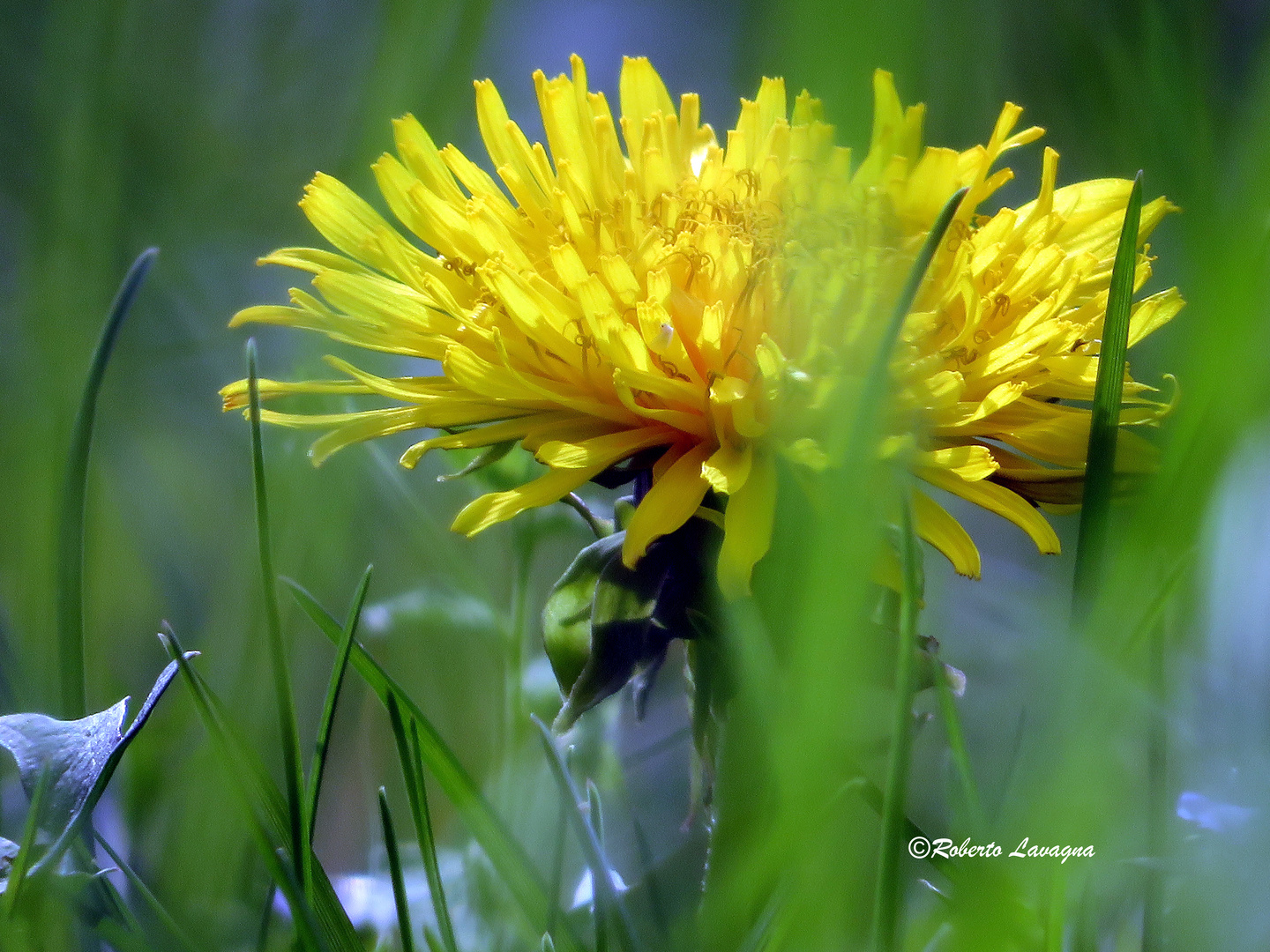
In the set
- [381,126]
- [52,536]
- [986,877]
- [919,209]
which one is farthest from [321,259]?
[986,877]

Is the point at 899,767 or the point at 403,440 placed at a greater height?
the point at 403,440

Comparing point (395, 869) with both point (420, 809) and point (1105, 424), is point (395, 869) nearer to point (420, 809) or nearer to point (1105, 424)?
point (420, 809)

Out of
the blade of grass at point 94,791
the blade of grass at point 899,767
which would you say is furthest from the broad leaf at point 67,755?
the blade of grass at point 899,767

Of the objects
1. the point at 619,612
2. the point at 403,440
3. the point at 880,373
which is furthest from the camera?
the point at 403,440

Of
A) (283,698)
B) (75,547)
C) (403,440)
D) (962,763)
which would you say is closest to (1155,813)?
(962,763)

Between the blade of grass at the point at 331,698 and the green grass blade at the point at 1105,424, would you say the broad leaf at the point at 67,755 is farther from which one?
the green grass blade at the point at 1105,424

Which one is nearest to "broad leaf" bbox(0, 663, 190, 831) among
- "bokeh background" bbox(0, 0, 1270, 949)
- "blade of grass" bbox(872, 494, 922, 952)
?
"bokeh background" bbox(0, 0, 1270, 949)
